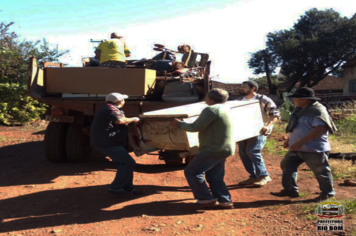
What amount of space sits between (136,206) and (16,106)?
33.8 ft

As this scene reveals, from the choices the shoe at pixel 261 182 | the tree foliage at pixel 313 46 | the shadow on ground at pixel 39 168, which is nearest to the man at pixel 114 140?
the shadow on ground at pixel 39 168

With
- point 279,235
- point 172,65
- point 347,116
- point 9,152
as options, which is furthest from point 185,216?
point 347,116

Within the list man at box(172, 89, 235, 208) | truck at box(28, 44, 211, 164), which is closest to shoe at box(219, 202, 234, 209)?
man at box(172, 89, 235, 208)

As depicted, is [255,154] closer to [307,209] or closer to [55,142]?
[307,209]

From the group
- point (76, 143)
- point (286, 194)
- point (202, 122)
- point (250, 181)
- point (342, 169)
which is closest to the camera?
point (202, 122)

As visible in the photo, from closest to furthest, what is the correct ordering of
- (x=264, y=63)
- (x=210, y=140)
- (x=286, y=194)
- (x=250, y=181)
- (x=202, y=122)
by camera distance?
(x=202, y=122) → (x=210, y=140) → (x=286, y=194) → (x=250, y=181) → (x=264, y=63)

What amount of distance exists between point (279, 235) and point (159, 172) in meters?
3.17

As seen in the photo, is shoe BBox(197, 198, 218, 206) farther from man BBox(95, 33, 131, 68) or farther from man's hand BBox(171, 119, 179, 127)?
man BBox(95, 33, 131, 68)

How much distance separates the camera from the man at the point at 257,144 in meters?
5.20

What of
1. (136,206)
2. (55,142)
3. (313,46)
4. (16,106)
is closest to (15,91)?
(16,106)

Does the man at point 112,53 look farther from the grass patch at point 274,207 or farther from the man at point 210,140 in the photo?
the grass patch at point 274,207

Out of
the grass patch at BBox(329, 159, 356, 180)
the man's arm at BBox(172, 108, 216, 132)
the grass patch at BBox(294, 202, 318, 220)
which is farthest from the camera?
the grass patch at BBox(329, 159, 356, 180)

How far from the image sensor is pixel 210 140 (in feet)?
13.0

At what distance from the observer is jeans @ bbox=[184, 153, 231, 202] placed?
13.2ft
